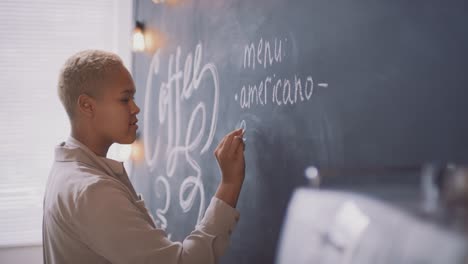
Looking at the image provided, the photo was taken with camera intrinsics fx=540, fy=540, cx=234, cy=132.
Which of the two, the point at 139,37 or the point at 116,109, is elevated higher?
the point at 139,37

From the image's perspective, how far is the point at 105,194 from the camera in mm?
1270

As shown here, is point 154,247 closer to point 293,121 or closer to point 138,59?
point 293,121

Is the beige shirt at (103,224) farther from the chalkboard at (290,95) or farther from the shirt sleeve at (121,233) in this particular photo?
the chalkboard at (290,95)

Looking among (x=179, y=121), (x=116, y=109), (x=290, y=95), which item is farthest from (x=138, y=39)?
(x=290, y=95)

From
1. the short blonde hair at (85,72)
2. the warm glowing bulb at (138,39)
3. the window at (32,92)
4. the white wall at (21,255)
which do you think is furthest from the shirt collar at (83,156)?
the white wall at (21,255)

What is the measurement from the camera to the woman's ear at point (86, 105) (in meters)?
1.46

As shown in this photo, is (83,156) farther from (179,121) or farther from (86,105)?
(179,121)

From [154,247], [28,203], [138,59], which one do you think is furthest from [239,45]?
[28,203]

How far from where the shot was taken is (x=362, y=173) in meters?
0.64

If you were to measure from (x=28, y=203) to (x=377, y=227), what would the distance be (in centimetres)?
337

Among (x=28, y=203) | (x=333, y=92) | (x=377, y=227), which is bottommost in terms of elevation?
(x=28, y=203)

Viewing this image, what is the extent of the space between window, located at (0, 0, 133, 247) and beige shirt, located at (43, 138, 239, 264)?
2.24 meters

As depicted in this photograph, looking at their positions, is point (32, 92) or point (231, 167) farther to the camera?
point (32, 92)

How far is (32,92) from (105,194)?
258 cm
